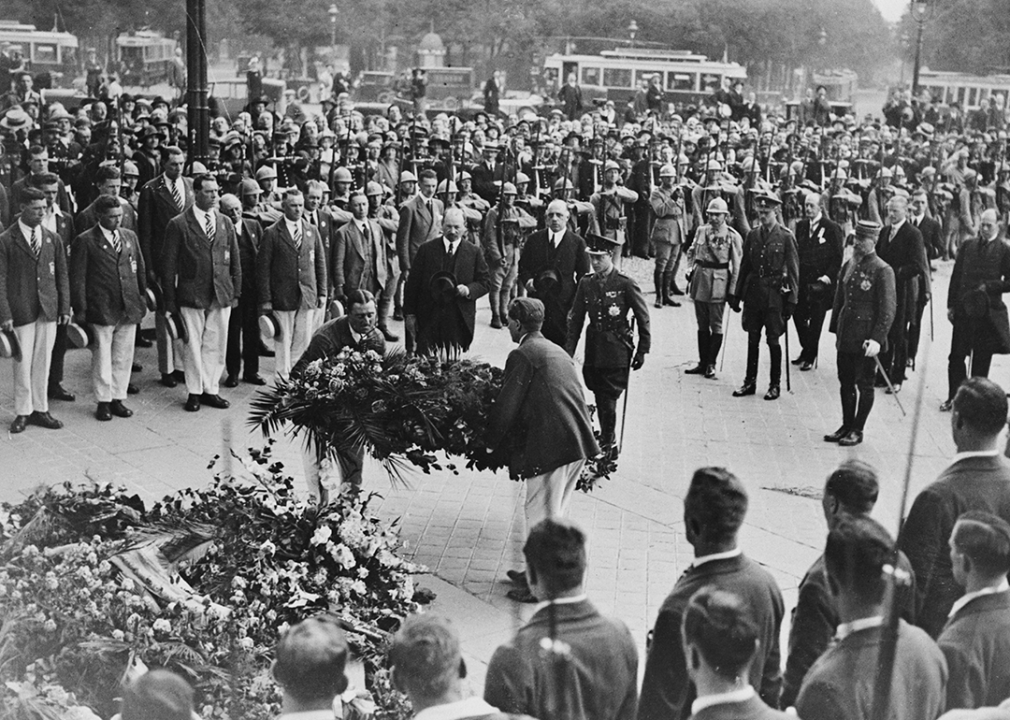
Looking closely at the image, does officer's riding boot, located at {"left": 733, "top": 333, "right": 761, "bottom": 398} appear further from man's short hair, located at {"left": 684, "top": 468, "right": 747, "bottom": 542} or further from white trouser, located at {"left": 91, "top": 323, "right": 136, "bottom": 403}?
man's short hair, located at {"left": 684, "top": 468, "right": 747, "bottom": 542}

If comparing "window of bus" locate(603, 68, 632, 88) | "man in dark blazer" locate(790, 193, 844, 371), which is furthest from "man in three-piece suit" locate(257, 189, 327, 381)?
"window of bus" locate(603, 68, 632, 88)

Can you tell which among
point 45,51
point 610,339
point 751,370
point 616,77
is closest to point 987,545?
point 610,339

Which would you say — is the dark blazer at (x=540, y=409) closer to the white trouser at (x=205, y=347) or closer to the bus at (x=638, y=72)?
the white trouser at (x=205, y=347)

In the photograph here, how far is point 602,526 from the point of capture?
27.9 feet

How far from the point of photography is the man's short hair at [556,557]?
12.7 ft

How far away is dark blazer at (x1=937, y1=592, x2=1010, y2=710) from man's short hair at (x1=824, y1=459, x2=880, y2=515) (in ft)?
2.13

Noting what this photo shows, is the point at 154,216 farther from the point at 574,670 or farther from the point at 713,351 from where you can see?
the point at 574,670

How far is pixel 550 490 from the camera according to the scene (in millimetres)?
7277

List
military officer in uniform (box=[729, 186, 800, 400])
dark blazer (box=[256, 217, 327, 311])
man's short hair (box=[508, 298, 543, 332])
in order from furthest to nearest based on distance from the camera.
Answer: military officer in uniform (box=[729, 186, 800, 400]) < dark blazer (box=[256, 217, 327, 311]) < man's short hair (box=[508, 298, 543, 332])

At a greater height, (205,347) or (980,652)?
(980,652)

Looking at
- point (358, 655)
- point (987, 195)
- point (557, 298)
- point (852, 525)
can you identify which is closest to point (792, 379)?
point (557, 298)

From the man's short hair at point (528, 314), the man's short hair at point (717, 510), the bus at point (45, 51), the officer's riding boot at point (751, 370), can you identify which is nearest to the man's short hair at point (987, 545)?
the man's short hair at point (717, 510)

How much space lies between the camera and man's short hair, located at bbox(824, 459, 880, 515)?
4688 mm

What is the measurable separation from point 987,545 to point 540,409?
3272mm
